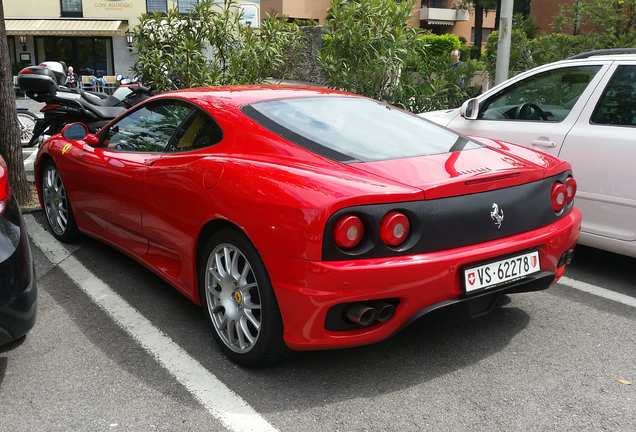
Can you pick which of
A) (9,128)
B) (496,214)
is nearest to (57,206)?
(9,128)

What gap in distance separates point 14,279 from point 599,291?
346 cm

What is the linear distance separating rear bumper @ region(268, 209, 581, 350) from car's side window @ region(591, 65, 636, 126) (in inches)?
76.4

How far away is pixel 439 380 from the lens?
3068 mm

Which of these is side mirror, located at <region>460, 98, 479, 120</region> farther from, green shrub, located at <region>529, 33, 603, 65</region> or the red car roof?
green shrub, located at <region>529, 33, 603, 65</region>

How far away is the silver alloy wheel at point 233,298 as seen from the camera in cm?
306

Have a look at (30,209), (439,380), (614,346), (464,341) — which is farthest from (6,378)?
(30,209)

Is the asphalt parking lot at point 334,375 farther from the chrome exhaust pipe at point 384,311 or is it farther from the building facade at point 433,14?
the building facade at point 433,14

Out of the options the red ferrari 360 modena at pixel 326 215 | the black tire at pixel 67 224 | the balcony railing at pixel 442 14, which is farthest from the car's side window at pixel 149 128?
the balcony railing at pixel 442 14

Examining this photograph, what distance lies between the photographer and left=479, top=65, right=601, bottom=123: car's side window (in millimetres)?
4793

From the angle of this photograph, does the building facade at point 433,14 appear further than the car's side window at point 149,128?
Yes

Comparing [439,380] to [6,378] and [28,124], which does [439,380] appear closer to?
[6,378]

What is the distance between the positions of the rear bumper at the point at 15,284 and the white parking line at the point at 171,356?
2.30 feet

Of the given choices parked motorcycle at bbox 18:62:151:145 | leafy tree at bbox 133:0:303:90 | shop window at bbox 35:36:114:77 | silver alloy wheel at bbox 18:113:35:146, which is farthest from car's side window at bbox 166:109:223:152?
shop window at bbox 35:36:114:77

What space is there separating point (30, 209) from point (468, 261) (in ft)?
15.6
